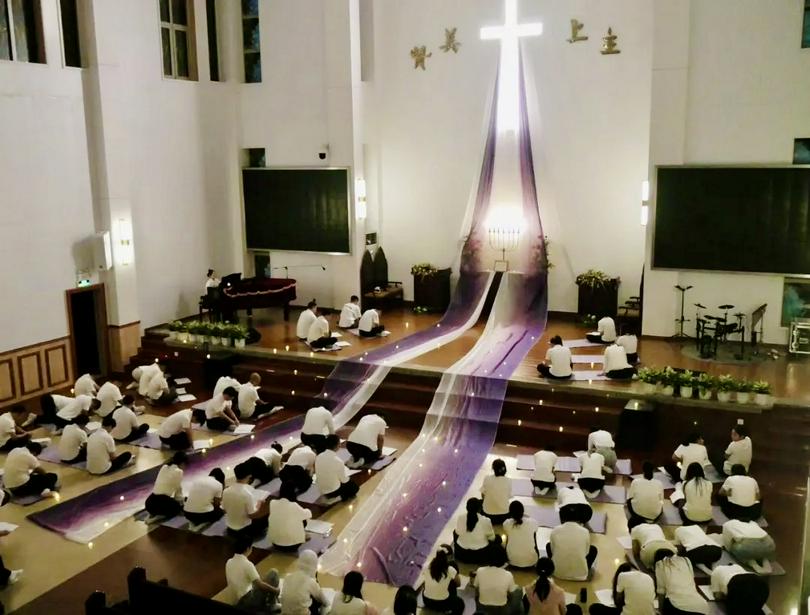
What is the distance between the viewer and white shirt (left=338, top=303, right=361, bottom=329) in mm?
15133

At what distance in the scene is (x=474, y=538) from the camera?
766cm

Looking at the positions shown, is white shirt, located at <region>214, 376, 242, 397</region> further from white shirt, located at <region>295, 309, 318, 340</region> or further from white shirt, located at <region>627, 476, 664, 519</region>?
white shirt, located at <region>627, 476, 664, 519</region>

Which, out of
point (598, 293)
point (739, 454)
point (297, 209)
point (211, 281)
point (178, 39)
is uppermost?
point (178, 39)

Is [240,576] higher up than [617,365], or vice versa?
[617,365]

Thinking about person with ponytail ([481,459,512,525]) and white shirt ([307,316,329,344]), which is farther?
white shirt ([307,316,329,344])

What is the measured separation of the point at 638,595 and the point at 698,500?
2429mm

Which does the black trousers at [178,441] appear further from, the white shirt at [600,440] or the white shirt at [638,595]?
the white shirt at [638,595]

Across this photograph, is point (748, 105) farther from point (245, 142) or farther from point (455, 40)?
point (245, 142)

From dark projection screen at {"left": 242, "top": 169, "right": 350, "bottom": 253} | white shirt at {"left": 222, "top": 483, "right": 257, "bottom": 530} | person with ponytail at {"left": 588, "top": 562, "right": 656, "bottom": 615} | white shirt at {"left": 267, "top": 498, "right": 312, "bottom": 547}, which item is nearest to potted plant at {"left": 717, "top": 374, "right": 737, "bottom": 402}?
person with ponytail at {"left": 588, "top": 562, "right": 656, "bottom": 615}

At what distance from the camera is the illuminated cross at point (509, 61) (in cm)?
1506

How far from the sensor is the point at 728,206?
44.0 ft

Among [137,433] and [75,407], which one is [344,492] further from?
[75,407]

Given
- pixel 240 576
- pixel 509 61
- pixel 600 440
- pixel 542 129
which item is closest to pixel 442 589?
pixel 240 576

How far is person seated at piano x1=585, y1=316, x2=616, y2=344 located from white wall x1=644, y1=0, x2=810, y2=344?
197 centimetres
